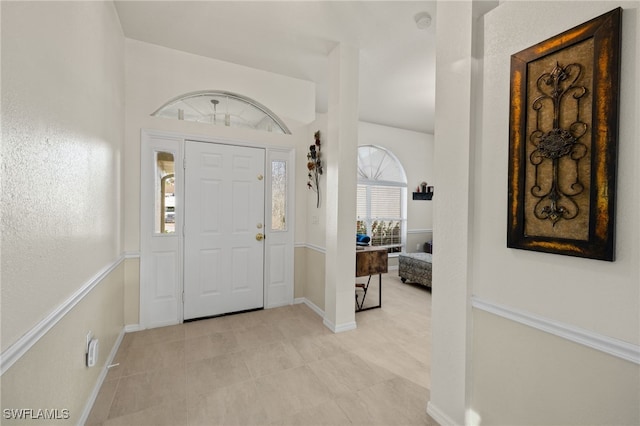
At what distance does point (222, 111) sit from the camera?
332cm

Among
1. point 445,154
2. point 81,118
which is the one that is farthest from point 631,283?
point 81,118

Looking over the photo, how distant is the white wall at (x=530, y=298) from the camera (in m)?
1.00

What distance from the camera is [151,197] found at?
115 inches

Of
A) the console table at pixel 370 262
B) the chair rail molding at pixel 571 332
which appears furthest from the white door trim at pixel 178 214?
the chair rail molding at pixel 571 332

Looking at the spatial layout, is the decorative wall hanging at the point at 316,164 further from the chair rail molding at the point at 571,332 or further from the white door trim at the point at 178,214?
the chair rail molding at the point at 571,332

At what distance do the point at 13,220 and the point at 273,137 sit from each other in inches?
108

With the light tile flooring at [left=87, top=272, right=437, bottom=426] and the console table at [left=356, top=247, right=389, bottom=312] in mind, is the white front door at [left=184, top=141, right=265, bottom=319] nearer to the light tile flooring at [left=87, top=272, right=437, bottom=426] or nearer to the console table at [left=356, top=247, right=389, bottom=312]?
the light tile flooring at [left=87, top=272, right=437, bottom=426]

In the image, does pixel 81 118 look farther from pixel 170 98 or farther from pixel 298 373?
pixel 298 373

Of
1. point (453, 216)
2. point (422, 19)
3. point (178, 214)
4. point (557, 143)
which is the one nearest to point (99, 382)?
point (178, 214)

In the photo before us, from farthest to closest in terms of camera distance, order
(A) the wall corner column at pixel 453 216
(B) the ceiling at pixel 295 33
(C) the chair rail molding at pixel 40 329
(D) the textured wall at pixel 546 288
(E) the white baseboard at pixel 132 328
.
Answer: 1. (E) the white baseboard at pixel 132 328
2. (B) the ceiling at pixel 295 33
3. (A) the wall corner column at pixel 453 216
4. (D) the textured wall at pixel 546 288
5. (C) the chair rail molding at pixel 40 329

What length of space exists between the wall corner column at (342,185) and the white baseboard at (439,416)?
1246 millimetres

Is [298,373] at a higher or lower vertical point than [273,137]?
lower

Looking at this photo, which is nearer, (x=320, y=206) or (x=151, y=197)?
(x=151, y=197)

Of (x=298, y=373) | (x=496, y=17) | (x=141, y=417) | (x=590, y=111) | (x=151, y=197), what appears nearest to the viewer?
(x=590, y=111)
